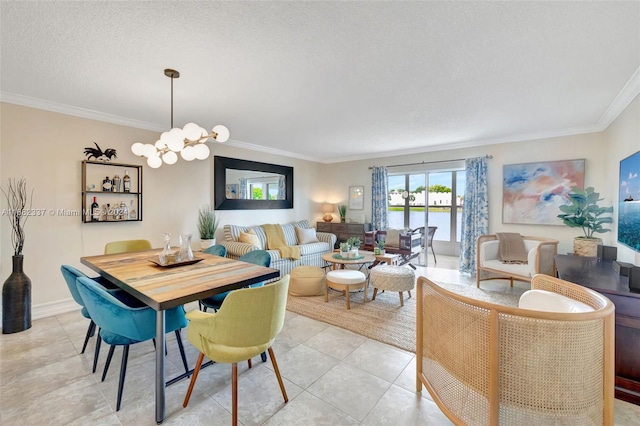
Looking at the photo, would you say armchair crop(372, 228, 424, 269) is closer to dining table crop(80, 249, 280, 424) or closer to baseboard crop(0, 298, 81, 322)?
dining table crop(80, 249, 280, 424)

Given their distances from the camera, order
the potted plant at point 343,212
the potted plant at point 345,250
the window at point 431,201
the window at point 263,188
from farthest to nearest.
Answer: the potted plant at point 343,212 < the window at point 431,201 < the window at point 263,188 < the potted plant at point 345,250

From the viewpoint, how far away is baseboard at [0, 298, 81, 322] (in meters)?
3.11

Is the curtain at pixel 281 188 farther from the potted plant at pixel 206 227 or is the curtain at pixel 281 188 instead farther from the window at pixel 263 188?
the potted plant at pixel 206 227

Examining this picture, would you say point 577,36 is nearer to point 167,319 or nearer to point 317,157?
point 167,319

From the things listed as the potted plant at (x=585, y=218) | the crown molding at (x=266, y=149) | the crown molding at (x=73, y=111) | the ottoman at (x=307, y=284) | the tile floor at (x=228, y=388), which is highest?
the crown molding at (x=266, y=149)

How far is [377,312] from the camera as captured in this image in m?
3.29

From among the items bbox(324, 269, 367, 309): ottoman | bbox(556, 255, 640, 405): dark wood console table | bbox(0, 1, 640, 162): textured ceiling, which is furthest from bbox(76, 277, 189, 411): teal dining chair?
bbox(556, 255, 640, 405): dark wood console table

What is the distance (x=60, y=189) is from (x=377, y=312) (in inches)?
164

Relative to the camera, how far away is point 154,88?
108 inches

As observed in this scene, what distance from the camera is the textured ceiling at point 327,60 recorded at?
166cm

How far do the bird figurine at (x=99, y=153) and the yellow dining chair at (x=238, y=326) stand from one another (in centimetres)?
313

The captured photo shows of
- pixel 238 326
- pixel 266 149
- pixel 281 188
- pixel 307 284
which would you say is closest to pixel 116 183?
pixel 266 149

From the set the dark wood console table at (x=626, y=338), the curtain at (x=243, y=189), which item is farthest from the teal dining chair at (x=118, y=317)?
the curtain at (x=243, y=189)

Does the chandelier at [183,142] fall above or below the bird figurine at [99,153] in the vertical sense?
below
